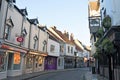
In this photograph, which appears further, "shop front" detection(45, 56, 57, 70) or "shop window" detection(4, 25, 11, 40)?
"shop front" detection(45, 56, 57, 70)

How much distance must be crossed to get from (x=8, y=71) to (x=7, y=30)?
4606 millimetres

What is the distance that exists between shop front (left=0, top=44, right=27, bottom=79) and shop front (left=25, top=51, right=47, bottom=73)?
9.08 feet

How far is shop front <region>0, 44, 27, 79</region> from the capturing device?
19616 mm

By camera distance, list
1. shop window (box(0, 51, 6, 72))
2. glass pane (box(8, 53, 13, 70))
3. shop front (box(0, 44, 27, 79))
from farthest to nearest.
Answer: glass pane (box(8, 53, 13, 70))
shop front (box(0, 44, 27, 79))
shop window (box(0, 51, 6, 72))

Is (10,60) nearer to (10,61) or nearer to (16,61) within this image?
(10,61)

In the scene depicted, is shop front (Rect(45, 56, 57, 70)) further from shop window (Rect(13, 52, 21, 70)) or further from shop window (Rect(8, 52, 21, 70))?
shop window (Rect(8, 52, 21, 70))

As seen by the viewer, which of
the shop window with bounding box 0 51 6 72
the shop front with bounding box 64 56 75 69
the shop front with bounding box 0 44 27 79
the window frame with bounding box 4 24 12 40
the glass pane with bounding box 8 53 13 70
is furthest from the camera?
the shop front with bounding box 64 56 75 69

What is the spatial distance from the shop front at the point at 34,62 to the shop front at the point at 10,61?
277 cm

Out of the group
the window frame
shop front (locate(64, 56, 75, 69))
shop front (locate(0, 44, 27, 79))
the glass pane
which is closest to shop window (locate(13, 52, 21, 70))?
shop front (locate(0, 44, 27, 79))

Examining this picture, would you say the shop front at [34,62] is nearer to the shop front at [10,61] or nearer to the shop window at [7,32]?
the shop front at [10,61]

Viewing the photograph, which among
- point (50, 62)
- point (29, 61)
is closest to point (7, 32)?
point (29, 61)

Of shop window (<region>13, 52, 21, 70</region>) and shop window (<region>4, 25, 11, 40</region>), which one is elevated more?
shop window (<region>4, 25, 11, 40</region>)

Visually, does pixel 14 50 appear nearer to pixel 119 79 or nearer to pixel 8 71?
pixel 8 71

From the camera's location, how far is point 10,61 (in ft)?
74.6
